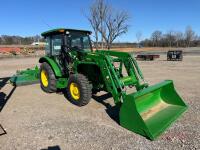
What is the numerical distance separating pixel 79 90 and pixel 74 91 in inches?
15.8

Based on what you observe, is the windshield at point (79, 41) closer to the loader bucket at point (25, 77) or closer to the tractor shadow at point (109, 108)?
the tractor shadow at point (109, 108)

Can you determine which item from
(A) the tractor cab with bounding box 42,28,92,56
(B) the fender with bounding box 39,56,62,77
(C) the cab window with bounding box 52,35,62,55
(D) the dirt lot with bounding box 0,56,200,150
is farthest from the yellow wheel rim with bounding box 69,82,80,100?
(C) the cab window with bounding box 52,35,62,55

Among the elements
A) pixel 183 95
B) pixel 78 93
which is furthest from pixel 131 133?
pixel 183 95

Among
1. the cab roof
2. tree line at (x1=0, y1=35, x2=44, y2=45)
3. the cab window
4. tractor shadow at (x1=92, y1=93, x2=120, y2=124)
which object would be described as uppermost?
tree line at (x1=0, y1=35, x2=44, y2=45)

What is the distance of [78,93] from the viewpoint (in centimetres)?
702

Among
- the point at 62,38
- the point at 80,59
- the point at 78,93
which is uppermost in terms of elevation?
the point at 62,38

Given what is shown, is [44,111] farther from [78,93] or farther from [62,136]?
[62,136]

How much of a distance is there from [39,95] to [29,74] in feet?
5.75

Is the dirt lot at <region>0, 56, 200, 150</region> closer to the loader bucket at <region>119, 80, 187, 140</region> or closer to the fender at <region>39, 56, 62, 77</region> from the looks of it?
the loader bucket at <region>119, 80, 187, 140</region>

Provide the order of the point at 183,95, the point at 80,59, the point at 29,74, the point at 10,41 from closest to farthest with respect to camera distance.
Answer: the point at 80,59
the point at 183,95
the point at 29,74
the point at 10,41

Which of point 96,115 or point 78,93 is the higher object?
point 78,93

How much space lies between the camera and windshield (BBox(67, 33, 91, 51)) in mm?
7996

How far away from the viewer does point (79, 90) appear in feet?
22.4

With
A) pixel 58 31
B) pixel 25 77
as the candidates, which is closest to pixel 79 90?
pixel 58 31
